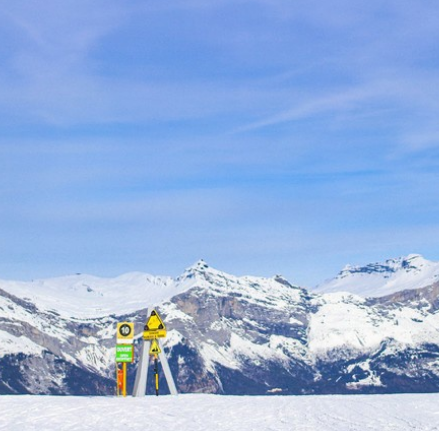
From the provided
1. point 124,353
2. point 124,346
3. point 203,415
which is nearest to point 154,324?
point 124,346

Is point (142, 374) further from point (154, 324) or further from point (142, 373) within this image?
point (154, 324)

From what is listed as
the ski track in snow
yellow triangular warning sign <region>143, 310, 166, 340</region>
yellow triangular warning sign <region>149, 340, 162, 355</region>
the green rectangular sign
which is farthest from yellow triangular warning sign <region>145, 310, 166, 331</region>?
the ski track in snow

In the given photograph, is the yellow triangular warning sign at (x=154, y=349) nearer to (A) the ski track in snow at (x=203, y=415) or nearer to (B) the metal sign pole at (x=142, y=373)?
(B) the metal sign pole at (x=142, y=373)

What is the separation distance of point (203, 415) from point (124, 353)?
16.6 meters

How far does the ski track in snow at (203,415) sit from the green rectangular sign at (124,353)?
7529 mm

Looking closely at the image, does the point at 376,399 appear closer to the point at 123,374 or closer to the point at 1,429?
the point at 123,374

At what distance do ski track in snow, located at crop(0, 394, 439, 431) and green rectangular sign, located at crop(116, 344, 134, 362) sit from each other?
24.7 feet

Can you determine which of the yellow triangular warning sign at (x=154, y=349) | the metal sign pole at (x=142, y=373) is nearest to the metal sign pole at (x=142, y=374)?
the metal sign pole at (x=142, y=373)

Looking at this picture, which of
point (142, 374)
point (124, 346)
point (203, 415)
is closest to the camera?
point (203, 415)

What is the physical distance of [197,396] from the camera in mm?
58000

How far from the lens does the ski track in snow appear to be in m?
41.2

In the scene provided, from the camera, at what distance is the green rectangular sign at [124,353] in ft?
201

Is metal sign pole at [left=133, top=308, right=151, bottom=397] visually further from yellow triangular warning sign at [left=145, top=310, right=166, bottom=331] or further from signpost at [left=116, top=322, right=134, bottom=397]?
yellow triangular warning sign at [left=145, top=310, right=166, bottom=331]

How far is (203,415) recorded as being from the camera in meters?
46.0
